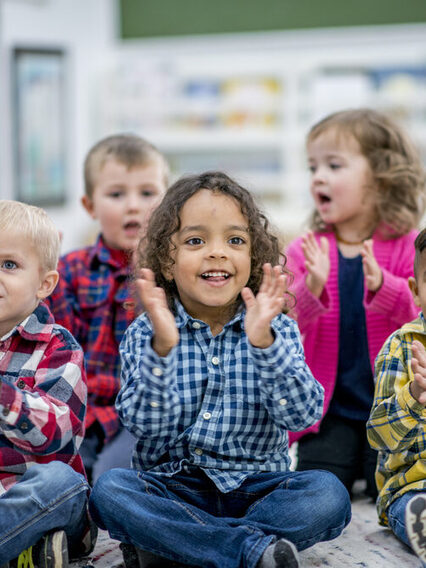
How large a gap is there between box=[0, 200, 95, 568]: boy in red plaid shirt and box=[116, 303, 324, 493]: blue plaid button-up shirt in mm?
113

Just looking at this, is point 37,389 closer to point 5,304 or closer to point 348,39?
point 5,304

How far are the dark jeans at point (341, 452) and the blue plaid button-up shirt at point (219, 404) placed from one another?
0.36 metres

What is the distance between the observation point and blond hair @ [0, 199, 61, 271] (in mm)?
1390

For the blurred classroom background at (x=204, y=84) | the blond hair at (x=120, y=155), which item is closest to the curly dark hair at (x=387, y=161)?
the blond hair at (x=120, y=155)

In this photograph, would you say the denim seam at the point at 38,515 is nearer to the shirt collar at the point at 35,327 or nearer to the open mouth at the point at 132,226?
the shirt collar at the point at 35,327

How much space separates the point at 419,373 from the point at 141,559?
1.86ft

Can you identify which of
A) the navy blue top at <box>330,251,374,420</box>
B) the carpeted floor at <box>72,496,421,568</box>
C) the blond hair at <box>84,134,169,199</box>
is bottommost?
the carpeted floor at <box>72,496,421,568</box>

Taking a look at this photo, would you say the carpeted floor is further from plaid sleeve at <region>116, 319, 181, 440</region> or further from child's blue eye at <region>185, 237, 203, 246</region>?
child's blue eye at <region>185, 237, 203, 246</region>

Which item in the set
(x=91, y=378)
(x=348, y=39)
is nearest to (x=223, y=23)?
(x=348, y=39)

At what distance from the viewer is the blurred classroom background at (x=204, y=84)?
13.5ft

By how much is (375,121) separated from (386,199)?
0.20 meters

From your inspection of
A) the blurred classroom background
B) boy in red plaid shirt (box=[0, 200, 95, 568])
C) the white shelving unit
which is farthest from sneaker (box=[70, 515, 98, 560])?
the white shelving unit

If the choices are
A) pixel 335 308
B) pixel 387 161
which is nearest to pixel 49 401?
pixel 335 308

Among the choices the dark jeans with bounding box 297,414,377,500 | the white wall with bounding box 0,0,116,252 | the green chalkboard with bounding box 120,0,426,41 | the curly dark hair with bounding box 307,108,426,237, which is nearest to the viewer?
the dark jeans with bounding box 297,414,377,500
